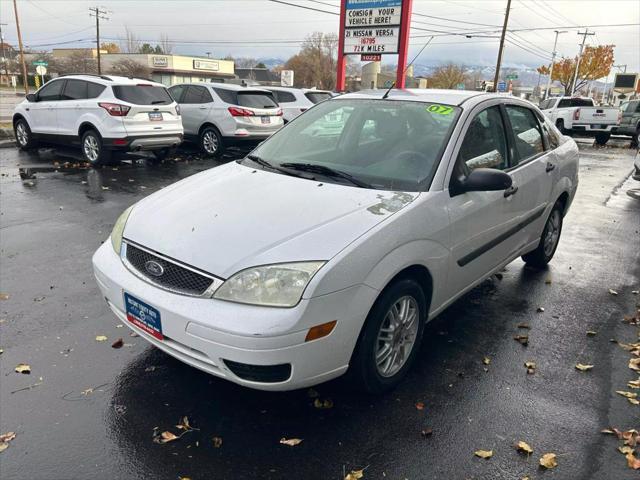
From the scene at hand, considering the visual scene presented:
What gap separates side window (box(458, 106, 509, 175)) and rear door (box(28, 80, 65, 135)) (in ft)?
32.4

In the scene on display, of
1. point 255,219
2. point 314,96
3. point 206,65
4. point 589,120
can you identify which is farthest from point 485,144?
point 206,65

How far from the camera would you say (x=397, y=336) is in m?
3.17

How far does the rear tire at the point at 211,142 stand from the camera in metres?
12.6

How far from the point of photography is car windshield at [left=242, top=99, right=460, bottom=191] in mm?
3488

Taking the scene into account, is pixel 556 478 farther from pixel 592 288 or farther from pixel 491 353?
pixel 592 288

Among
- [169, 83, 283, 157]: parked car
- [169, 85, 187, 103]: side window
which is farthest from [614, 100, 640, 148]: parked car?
[169, 85, 187, 103]: side window

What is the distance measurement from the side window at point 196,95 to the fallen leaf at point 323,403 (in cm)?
1066

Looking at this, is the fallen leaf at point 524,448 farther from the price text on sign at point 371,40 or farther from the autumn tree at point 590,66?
the autumn tree at point 590,66

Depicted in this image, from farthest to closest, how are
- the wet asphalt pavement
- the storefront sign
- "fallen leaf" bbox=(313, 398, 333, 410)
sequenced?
the storefront sign → "fallen leaf" bbox=(313, 398, 333, 410) → the wet asphalt pavement

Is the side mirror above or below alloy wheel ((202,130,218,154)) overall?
above

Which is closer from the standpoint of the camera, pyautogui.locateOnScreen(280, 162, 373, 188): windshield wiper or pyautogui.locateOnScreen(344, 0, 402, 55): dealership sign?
pyautogui.locateOnScreen(280, 162, 373, 188): windshield wiper

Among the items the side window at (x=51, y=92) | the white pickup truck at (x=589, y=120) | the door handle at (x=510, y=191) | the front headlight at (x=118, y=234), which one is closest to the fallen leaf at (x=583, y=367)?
the door handle at (x=510, y=191)

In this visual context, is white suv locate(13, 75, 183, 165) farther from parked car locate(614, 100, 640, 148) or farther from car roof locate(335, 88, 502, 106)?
parked car locate(614, 100, 640, 148)

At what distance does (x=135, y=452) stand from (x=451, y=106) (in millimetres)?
3076
